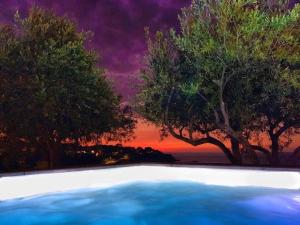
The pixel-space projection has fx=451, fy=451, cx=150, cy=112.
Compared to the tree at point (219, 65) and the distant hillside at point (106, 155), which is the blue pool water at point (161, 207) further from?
the distant hillside at point (106, 155)

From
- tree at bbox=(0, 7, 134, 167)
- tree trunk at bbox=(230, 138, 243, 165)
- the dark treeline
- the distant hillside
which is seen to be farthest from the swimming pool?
tree trunk at bbox=(230, 138, 243, 165)

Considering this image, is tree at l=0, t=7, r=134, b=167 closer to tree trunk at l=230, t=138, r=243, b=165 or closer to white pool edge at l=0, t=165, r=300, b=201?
tree trunk at l=230, t=138, r=243, b=165

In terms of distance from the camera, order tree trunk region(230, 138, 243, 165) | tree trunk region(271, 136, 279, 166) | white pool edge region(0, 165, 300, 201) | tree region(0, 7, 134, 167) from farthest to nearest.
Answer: tree trunk region(271, 136, 279, 166) → tree trunk region(230, 138, 243, 165) → tree region(0, 7, 134, 167) → white pool edge region(0, 165, 300, 201)

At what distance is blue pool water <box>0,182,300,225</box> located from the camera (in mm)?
9930

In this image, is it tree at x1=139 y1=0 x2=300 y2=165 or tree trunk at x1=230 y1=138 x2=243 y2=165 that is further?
tree trunk at x1=230 y1=138 x2=243 y2=165

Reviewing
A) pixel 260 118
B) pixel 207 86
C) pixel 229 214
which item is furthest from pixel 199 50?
pixel 229 214

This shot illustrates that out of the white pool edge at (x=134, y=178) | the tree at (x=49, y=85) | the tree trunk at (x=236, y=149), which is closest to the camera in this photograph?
the white pool edge at (x=134, y=178)

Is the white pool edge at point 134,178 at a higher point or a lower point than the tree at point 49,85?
lower

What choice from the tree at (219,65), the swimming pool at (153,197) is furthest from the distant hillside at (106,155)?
the swimming pool at (153,197)

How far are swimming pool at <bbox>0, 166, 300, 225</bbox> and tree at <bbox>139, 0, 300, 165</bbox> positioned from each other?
4.77 metres

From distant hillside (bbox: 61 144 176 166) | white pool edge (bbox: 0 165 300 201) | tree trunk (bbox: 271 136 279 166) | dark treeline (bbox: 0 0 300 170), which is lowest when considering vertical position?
white pool edge (bbox: 0 165 300 201)

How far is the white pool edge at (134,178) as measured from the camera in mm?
10328

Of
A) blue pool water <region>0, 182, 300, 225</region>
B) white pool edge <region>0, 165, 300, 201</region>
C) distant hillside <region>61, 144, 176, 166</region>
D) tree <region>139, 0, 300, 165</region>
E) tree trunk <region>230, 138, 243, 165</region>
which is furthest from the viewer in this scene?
distant hillside <region>61, 144, 176, 166</region>

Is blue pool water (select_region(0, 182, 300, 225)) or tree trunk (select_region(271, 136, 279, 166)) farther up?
tree trunk (select_region(271, 136, 279, 166))
